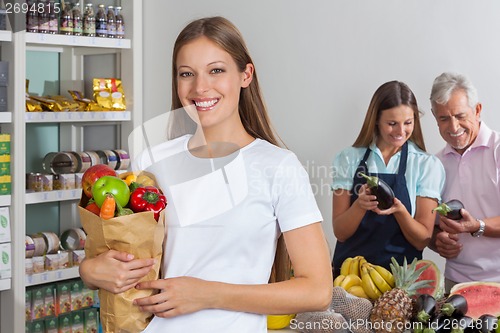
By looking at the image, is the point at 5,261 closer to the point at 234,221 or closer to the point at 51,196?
the point at 51,196

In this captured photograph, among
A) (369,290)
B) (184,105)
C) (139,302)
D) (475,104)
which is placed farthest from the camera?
(475,104)

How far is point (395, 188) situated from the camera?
99.3 inches

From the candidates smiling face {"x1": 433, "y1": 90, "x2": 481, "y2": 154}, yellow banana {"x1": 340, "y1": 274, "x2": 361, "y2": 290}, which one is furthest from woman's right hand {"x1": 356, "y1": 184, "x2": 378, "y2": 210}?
yellow banana {"x1": 340, "y1": 274, "x2": 361, "y2": 290}

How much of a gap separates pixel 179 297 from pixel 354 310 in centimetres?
82

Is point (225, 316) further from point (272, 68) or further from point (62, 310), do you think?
point (62, 310)

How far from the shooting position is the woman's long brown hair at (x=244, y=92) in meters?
1.42

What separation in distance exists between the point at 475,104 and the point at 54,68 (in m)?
2.10

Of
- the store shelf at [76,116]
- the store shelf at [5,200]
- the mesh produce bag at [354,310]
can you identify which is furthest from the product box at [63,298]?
the mesh produce bag at [354,310]

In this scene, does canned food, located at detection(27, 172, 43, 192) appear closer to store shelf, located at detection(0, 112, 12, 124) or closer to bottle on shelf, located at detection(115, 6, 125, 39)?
store shelf, located at detection(0, 112, 12, 124)

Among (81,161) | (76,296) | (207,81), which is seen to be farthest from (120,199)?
(76,296)

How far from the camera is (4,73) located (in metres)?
3.00

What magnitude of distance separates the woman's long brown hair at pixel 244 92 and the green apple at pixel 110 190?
0.81ft

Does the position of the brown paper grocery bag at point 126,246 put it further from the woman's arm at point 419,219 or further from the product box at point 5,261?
the product box at point 5,261

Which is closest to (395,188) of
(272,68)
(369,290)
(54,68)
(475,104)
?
(475,104)
